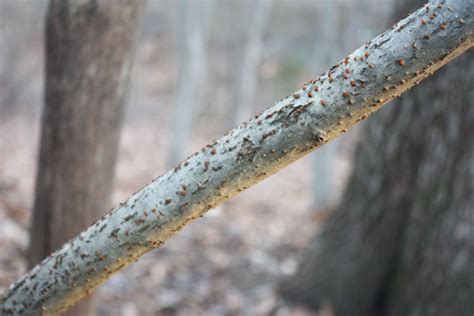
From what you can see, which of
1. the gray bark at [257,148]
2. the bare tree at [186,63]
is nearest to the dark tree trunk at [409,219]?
the gray bark at [257,148]

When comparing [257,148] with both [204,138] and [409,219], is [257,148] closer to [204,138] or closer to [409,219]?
[409,219]

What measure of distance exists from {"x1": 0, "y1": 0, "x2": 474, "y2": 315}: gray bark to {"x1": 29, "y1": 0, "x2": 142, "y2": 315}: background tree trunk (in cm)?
102

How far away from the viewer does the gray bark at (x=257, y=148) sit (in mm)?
1151

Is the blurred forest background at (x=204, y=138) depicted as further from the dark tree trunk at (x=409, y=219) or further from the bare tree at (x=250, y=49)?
the dark tree trunk at (x=409, y=219)

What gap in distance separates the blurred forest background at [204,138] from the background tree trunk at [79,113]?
610mm

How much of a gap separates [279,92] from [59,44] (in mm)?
16355

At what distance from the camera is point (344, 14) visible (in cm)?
956

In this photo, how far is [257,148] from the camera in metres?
1.29

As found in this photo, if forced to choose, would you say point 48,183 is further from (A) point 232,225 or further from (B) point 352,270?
(A) point 232,225

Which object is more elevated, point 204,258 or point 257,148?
point 204,258

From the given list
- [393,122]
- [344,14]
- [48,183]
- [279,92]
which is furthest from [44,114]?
[279,92]

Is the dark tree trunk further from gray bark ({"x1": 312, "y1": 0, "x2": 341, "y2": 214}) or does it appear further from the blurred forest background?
gray bark ({"x1": 312, "y1": 0, "x2": 341, "y2": 214})

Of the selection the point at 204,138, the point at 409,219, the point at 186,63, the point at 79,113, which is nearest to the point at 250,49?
the point at 186,63

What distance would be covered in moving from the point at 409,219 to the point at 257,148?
2403mm
